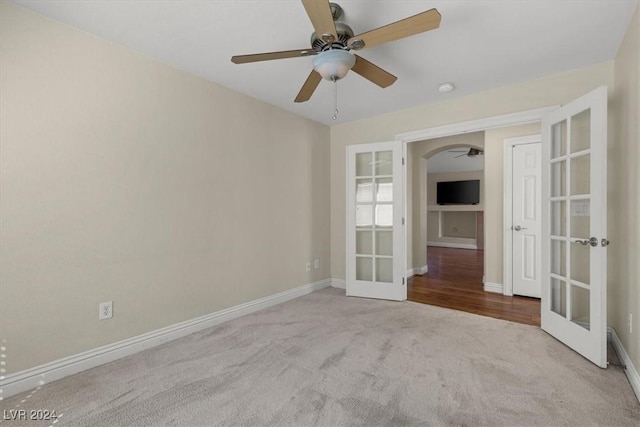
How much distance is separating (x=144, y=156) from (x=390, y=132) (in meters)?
2.94

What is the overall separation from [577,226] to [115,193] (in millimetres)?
3728

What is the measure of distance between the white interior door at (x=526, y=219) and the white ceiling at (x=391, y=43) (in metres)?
1.36

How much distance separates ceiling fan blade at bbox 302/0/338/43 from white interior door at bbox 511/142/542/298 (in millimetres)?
3458

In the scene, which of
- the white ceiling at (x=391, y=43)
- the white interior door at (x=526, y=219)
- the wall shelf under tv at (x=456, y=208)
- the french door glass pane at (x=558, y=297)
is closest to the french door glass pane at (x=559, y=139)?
the white ceiling at (x=391, y=43)

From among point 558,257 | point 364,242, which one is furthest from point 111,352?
point 558,257

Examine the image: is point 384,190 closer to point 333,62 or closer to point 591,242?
point 591,242

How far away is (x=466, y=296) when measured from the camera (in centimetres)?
400

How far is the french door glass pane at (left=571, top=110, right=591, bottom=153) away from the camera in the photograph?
237cm

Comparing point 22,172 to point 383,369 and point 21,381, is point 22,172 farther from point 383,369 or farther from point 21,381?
point 383,369

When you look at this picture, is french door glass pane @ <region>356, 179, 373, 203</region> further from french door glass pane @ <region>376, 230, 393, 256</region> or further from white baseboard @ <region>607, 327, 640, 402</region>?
white baseboard @ <region>607, 327, 640, 402</region>

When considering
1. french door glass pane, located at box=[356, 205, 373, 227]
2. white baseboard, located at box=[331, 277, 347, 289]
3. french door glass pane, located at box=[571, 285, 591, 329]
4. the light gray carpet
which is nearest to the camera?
the light gray carpet

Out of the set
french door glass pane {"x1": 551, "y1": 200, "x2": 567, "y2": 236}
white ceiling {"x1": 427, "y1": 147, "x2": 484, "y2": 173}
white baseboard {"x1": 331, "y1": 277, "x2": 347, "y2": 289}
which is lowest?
white baseboard {"x1": 331, "y1": 277, "x2": 347, "y2": 289}

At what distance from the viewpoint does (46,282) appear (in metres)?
2.01

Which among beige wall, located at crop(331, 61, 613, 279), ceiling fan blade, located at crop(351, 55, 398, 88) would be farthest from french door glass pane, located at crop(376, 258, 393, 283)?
ceiling fan blade, located at crop(351, 55, 398, 88)
